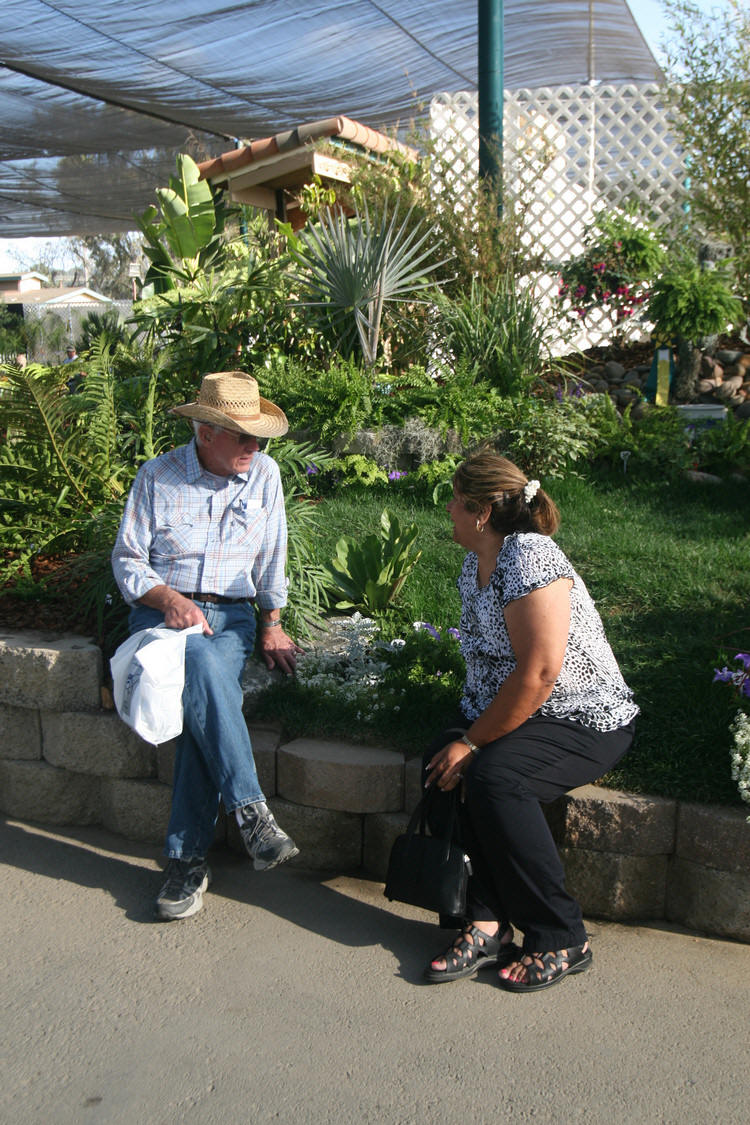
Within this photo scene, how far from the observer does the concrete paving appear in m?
2.18

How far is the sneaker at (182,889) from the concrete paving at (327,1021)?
0.14 ft

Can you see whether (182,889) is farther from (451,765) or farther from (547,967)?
(547,967)

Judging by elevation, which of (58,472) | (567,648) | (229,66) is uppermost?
(229,66)

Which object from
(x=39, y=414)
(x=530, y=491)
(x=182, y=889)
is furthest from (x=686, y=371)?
(x=182, y=889)

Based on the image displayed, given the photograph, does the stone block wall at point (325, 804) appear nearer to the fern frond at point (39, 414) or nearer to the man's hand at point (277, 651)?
the man's hand at point (277, 651)

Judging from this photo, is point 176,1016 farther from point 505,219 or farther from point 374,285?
point 505,219

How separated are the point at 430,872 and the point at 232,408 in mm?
1665

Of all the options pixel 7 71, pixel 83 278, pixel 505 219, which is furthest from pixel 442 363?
pixel 83 278

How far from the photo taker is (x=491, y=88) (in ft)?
22.2

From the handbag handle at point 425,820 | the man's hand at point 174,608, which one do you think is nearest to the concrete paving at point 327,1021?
the handbag handle at point 425,820

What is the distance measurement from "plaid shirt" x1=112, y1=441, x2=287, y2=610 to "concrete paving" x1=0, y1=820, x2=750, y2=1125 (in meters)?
1.02

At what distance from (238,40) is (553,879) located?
28.7 ft

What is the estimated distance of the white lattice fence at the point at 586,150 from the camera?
28.5 ft

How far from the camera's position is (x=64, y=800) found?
3.61 m
